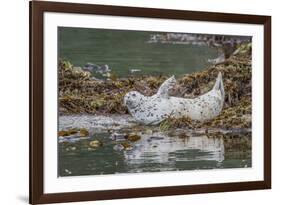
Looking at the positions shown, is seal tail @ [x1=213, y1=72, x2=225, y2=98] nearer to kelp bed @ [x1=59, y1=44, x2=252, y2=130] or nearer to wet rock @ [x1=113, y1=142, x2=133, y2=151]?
kelp bed @ [x1=59, y1=44, x2=252, y2=130]

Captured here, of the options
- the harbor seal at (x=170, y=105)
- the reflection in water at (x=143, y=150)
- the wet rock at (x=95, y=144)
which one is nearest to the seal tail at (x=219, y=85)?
the harbor seal at (x=170, y=105)

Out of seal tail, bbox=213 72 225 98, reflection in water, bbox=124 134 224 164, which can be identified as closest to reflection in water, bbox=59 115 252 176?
reflection in water, bbox=124 134 224 164

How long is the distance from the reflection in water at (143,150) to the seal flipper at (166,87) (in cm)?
10

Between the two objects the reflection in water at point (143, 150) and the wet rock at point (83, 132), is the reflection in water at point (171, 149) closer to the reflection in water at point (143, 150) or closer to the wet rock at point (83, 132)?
the reflection in water at point (143, 150)

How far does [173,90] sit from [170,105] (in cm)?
4

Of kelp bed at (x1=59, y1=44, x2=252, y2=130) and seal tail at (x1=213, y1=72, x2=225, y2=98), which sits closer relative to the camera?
kelp bed at (x1=59, y1=44, x2=252, y2=130)

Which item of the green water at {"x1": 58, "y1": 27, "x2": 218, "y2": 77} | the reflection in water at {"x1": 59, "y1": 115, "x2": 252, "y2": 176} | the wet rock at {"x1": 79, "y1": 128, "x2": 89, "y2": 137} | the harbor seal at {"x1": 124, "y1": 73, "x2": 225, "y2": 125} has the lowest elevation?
the reflection in water at {"x1": 59, "y1": 115, "x2": 252, "y2": 176}

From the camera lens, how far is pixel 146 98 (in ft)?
5.38

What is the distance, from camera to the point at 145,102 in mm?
1639

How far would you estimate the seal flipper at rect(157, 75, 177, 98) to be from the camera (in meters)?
1.65

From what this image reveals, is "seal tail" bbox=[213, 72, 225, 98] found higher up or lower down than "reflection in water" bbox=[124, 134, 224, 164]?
higher up

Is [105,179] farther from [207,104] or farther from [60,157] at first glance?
[207,104]

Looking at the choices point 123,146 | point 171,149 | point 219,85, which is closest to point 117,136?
point 123,146

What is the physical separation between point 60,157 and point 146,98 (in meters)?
0.29
